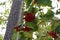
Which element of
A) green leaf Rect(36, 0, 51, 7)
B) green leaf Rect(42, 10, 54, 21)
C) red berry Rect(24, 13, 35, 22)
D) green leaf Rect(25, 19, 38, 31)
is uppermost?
green leaf Rect(36, 0, 51, 7)

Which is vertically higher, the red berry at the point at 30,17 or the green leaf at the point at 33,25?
the red berry at the point at 30,17

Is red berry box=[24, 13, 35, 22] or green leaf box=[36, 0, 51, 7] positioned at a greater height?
green leaf box=[36, 0, 51, 7]

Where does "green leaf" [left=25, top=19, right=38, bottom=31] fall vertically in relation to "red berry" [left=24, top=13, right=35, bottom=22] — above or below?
below

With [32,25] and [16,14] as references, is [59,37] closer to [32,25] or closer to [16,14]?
[32,25]

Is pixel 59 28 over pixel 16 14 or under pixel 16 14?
under

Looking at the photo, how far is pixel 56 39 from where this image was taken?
754mm

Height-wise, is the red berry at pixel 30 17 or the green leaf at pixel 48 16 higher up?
the green leaf at pixel 48 16

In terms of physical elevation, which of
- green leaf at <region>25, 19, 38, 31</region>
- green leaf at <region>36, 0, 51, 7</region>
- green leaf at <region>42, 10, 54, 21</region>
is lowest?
green leaf at <region>25, 19, 38, 31</region>

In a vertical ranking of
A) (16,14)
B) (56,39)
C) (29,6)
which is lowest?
(56,39)

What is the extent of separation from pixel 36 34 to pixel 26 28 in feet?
0.34

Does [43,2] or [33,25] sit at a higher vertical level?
[43,2]

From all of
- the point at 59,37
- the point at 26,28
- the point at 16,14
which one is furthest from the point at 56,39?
the point at 16,14

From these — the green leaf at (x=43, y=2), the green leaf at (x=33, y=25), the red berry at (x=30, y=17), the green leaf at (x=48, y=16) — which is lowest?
the green leaf at (x=33, y=25)

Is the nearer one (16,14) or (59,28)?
(59,28)
